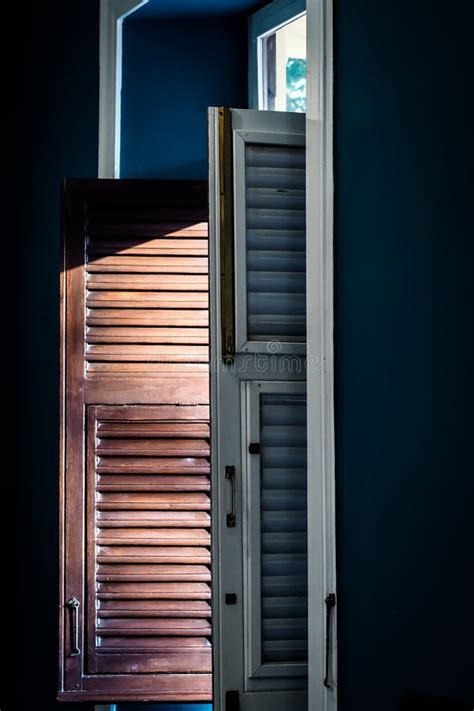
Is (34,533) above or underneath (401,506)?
underneath

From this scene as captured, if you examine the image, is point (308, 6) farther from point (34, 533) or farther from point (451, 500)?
point (34, 533)

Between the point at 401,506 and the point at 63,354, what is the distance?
4.13ft

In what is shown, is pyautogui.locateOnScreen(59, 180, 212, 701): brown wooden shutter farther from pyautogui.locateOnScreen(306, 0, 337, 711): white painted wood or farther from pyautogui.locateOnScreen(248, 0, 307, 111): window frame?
pyautogui.locateOnScreen(306, 0, 337, 711): white painted wood

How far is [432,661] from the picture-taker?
1.61 metres

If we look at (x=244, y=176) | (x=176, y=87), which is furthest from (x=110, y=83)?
(x=244, y=176)

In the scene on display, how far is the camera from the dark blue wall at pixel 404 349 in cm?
157

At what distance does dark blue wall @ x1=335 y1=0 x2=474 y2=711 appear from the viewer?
157 cm

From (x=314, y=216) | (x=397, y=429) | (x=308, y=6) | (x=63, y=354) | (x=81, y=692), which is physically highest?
Answer: (x=308, y=6)

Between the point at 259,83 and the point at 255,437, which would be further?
the point at 259,83

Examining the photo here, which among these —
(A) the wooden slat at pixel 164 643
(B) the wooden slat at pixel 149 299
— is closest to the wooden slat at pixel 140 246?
(B) the wooden slat at pixel 149 299

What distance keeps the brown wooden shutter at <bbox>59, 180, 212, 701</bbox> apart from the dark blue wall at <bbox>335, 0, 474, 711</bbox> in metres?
0.82

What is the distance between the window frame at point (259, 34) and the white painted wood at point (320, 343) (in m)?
0.94

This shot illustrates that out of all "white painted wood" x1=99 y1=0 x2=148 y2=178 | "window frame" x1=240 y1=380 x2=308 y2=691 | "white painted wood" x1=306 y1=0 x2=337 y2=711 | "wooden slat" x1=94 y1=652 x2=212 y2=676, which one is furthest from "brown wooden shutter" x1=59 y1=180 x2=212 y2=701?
"white painted wood" x1=306 y1=0 x2=337 y2=711

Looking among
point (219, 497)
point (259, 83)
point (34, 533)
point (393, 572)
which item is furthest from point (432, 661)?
point (259, 83)
